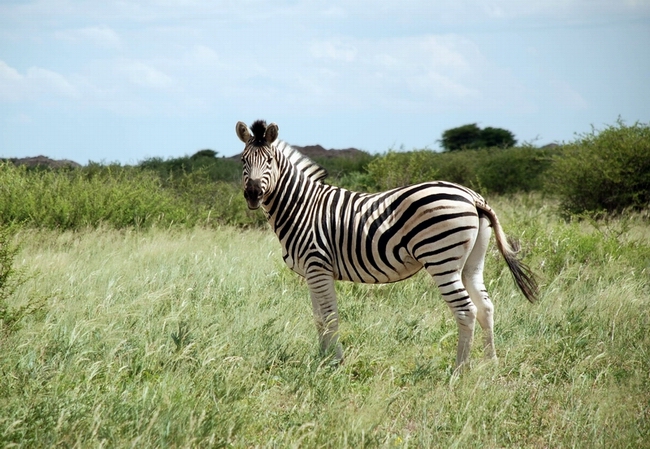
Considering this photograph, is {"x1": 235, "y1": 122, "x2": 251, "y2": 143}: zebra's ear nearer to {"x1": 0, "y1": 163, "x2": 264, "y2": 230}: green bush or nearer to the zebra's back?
the zebra's back

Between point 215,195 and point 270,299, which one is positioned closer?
point 270,299

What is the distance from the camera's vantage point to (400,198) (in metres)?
5.77

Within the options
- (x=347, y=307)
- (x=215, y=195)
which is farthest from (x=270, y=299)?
(x=215, y=195)

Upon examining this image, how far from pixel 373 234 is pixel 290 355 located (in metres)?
1.25

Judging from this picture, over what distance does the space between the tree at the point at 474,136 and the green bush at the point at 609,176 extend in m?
29.0

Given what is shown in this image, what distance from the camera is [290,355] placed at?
5.66 m

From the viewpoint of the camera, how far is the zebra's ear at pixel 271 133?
19.4 ft

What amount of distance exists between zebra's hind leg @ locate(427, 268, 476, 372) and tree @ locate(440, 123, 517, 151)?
4114 centimetres

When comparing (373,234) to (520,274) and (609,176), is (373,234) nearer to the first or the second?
(520,274)

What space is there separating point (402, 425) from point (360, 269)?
1.63m

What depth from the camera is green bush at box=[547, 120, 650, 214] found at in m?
16.1

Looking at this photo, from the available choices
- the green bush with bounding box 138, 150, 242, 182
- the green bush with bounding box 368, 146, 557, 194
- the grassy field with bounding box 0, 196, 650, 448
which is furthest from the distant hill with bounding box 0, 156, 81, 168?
the grassy field with bounding box 0, 196, 650, 448

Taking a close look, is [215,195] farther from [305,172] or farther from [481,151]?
[481,151]

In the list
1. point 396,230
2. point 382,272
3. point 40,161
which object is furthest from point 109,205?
point 40,161
